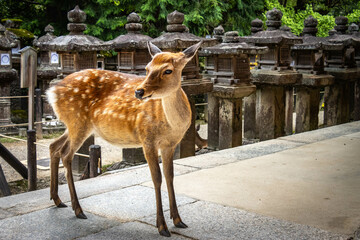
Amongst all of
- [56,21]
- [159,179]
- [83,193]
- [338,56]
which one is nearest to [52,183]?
[83,193]

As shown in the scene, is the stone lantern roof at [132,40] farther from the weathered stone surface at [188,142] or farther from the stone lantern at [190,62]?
the weathered stone surface at [188,142]

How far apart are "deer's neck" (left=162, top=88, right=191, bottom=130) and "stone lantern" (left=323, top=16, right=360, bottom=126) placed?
7.56 meters

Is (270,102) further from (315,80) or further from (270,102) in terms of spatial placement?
(315,80)

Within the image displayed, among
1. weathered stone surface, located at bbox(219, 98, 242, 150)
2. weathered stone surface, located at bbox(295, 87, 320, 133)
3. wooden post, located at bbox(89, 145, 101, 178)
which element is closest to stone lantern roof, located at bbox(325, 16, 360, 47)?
weathered stone surface, located at bbox(295, 87, 320, 133)

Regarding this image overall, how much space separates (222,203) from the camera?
4.38 metres

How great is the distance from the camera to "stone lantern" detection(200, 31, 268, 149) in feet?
26.2

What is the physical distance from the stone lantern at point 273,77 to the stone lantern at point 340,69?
5.84 ft

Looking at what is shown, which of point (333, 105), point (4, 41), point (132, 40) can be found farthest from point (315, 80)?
point (4, 41)

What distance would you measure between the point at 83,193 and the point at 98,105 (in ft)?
3.54

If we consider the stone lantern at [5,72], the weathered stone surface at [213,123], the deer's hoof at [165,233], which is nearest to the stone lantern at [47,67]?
the stone lantern at [5,72]

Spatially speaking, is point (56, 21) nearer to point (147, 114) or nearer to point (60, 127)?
point (60, 127)

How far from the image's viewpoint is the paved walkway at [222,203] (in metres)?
3.70

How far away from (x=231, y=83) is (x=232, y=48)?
1.82ft

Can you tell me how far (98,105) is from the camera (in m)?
3.94
